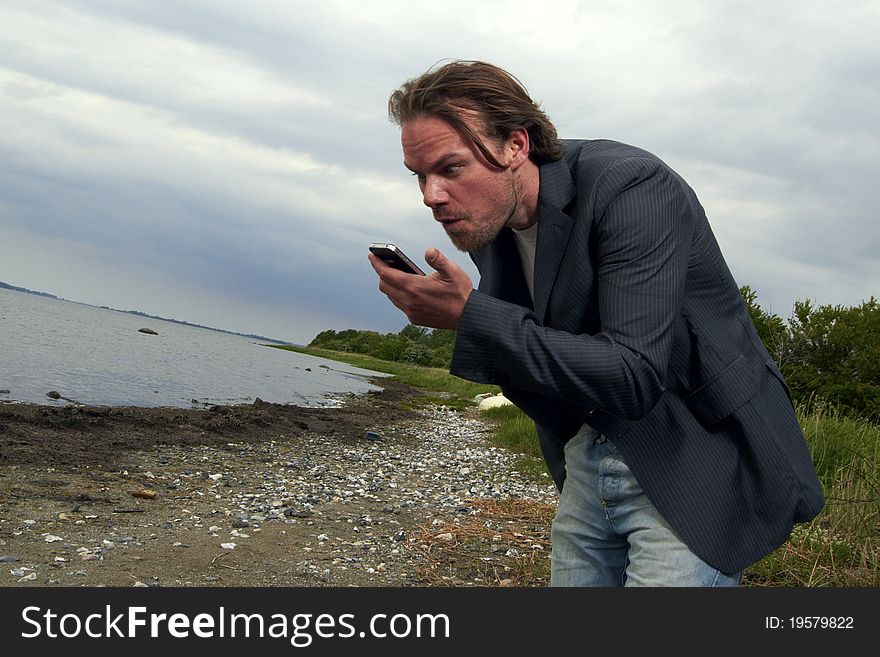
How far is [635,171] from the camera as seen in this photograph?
213 cm

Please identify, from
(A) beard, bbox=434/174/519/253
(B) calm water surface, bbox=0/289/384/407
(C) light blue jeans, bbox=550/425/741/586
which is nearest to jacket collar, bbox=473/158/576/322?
(A) beard, bbox=434/174/519/253

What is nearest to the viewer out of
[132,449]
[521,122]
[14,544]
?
[521,122]

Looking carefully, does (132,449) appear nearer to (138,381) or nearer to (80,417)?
(80,417)

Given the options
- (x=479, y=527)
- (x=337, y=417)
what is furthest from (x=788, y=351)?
(x=479, y=527)

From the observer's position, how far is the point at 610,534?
2471 millimetres

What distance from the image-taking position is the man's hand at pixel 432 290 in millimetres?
2062

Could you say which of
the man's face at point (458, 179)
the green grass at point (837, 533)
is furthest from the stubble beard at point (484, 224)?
the green grass at point (837, 533)

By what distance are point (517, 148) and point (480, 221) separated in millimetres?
285

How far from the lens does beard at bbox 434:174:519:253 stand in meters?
2.29

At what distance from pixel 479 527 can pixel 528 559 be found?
3.76 ft

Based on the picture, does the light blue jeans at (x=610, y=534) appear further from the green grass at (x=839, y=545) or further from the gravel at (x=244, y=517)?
the gravel at (x=244, y=517)

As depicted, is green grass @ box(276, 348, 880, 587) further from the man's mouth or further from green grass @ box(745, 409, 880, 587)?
the man's mouth

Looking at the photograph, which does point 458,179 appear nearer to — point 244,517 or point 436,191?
point 436,191

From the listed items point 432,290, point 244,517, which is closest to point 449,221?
point 432,290
